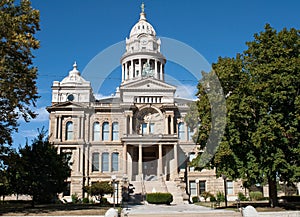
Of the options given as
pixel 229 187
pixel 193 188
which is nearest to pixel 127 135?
pixel 193 188

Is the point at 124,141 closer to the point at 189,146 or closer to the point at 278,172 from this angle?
the point at 189,146

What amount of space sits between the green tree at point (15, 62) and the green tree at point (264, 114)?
11.2m

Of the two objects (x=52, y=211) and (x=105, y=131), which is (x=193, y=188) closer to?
(x=105, y=131)

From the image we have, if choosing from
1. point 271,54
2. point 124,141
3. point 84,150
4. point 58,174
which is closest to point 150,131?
point 124,141

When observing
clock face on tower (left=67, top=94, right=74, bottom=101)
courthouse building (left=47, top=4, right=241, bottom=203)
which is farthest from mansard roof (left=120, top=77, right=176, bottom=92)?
clock face on tower (left=67, top=94, right=74, bottom=101)

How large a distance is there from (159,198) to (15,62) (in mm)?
17848

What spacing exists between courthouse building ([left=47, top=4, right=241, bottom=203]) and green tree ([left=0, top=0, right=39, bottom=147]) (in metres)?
21.2

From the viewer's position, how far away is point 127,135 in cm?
4166

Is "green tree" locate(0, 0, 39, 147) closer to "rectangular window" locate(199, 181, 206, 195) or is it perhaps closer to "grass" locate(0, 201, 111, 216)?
"grass" locate(0, 201, 111, 216)

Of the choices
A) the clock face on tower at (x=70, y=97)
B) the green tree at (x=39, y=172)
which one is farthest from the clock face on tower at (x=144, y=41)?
the green tree at (x=39, y=172)

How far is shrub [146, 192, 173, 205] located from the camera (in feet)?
104

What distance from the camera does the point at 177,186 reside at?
A: 3753cm

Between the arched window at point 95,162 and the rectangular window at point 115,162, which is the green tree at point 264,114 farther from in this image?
the arched window at point 95,162

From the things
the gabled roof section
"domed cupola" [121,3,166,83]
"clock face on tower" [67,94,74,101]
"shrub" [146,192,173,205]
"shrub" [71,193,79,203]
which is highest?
"domed cupola" [121,3,166,83]
